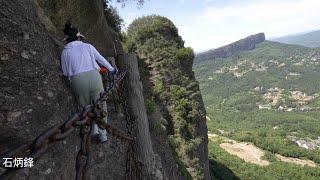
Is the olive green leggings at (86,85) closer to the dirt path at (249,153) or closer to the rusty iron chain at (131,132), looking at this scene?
the rusty iron chain at (131,132)

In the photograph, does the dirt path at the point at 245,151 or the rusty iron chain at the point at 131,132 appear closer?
the rusty iron chain at the point at 131,132

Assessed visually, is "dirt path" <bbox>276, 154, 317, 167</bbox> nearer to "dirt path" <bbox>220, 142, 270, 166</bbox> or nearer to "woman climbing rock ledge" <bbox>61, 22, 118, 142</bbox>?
"dirt path" <bbox>220, 142, 270, 166</bbox>

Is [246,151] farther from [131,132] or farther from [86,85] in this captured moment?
[86,85]

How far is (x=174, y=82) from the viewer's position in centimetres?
2628

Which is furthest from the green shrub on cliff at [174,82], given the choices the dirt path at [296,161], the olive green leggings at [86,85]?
the dirt path at [296,161]

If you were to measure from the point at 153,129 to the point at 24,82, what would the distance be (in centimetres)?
816

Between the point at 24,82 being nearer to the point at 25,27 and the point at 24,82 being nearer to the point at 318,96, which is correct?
the point at 25,27

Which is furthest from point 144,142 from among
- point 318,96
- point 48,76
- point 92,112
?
point 318,96

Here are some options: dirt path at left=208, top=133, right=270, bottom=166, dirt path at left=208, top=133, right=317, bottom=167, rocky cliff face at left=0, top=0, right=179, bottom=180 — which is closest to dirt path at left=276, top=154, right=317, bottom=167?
dirt path at left=208, top=133, right=317, bottom=167

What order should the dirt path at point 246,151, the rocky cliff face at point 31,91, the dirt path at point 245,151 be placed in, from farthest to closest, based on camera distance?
the dirt path at point 245,151 < the dirt path at point 246,151 < the rocky cliff face at point 31,91

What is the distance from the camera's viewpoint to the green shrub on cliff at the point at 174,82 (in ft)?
68.8

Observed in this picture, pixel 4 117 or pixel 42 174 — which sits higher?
pixel 4 117

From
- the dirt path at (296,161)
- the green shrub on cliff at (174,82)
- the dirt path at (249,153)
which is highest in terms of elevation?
the green shrub on cliff at (174,82)

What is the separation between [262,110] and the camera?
145125mm
